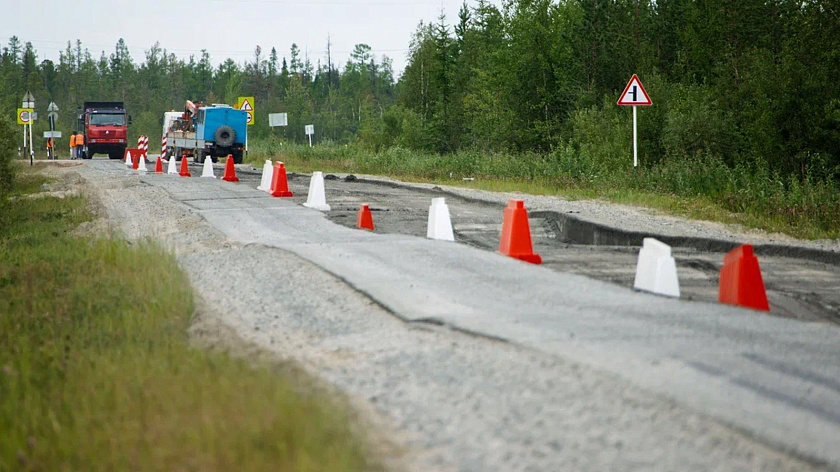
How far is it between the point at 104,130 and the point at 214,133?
14305 mm

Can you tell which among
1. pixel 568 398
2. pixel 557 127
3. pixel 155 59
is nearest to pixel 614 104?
pixel 557 127

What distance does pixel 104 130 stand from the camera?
5522 cm

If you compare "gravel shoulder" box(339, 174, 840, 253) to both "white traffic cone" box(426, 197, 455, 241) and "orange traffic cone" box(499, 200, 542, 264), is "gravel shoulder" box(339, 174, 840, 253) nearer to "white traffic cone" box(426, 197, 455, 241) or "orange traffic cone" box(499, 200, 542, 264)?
"white traffic cone" box(426, 197, 455, 241)

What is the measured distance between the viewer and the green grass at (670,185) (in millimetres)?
15195

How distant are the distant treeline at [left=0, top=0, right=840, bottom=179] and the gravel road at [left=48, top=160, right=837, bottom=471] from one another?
14.6 m

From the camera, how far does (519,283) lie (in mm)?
8875

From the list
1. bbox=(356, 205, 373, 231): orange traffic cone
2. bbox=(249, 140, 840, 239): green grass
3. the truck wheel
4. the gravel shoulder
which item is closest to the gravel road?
bbox=(356, 205, 373, 231): orange traffic cone

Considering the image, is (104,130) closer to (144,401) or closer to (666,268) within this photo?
(666,268)

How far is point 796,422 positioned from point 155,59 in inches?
7429

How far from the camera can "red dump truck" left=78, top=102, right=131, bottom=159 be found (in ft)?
181

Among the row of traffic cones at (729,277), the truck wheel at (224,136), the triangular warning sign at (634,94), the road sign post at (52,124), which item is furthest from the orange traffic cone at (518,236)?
the road sign post at (52,124)

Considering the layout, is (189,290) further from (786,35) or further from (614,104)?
(786,35)

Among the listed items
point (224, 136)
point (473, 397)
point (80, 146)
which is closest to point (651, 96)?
point (224, 136)

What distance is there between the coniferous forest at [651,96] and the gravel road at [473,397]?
32.6ft
